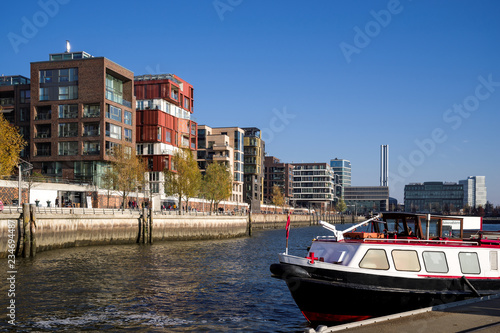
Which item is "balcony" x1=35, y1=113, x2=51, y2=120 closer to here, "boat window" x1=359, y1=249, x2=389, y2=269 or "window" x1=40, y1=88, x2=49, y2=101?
"window" x1=40, y1=88, x2=49, y2=101

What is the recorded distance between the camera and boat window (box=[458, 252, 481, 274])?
21172 millimetres

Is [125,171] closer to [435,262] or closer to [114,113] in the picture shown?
[114,113]

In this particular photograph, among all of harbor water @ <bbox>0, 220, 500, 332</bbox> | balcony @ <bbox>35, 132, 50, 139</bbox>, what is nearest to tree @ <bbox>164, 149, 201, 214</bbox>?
balcony @ <bbox>35, 132, 50, 139</bbox>

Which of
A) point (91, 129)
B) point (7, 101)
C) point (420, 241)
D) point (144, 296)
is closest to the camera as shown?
point (420, 241)

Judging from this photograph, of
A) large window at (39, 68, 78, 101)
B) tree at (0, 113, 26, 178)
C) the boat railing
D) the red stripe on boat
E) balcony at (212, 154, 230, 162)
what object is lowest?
the red stripe on boat

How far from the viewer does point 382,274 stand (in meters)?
19.0

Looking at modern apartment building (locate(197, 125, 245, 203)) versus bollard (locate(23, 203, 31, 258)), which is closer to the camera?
bollard (locate(23, 203, 31, 258))

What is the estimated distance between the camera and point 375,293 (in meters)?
18.8

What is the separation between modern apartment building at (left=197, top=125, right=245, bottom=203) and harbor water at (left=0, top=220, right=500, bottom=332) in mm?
98444

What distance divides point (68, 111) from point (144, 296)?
66.3 metres

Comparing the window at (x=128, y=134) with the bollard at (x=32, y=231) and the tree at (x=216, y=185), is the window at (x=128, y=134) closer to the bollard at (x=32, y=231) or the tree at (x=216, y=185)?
the tree at (x=216, y=185)

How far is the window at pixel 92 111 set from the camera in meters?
84.4

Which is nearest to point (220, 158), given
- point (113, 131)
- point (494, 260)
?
point (113, 131)

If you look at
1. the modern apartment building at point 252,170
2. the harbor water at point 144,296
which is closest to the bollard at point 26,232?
the harbor water at point 144,296
